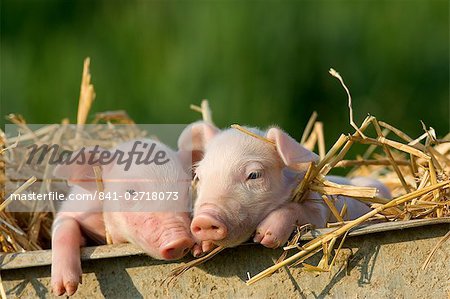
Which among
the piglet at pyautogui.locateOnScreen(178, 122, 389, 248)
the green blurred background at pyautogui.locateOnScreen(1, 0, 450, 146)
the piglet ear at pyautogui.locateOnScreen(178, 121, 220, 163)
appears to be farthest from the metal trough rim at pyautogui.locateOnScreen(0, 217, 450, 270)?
the green blurred background at pyautogui.locateOnScreen(1, 0, 450, 146)

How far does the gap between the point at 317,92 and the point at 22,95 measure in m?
2.78

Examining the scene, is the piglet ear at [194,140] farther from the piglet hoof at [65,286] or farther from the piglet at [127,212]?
the piglet hoof at [65,286]

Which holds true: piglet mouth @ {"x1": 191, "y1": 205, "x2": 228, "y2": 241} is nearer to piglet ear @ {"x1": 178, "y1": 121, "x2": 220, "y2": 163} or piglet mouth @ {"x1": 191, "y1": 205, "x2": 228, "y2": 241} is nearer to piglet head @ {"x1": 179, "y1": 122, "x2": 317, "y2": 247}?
piglet head @ {"x1": 179, "y1": 122, "x2": 317, "y2": 247}

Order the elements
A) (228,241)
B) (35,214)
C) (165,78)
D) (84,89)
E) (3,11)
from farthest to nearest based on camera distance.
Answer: (3,11)
(165,78)
(84,89)
(35,214)
(228,241)

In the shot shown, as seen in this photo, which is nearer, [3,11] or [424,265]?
[424,265]

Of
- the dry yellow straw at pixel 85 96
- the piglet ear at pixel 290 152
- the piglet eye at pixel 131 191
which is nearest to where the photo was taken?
the piglet ear at pixel 290 152

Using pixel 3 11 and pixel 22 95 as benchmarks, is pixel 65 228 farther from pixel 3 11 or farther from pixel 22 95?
pixel 3 11

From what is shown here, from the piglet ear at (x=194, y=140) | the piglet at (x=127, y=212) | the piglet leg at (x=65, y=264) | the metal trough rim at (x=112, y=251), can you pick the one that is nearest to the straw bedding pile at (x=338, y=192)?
the metal trough rim at (x=112, y=251)

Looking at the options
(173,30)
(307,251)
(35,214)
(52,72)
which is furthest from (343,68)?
(307,251)

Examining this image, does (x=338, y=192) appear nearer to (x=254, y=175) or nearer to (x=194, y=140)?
(x=254, y=175)

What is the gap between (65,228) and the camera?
3252 mm

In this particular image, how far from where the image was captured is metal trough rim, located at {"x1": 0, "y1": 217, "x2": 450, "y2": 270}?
9.37ft

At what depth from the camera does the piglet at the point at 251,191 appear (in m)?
2.88

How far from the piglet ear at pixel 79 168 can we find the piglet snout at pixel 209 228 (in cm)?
76
